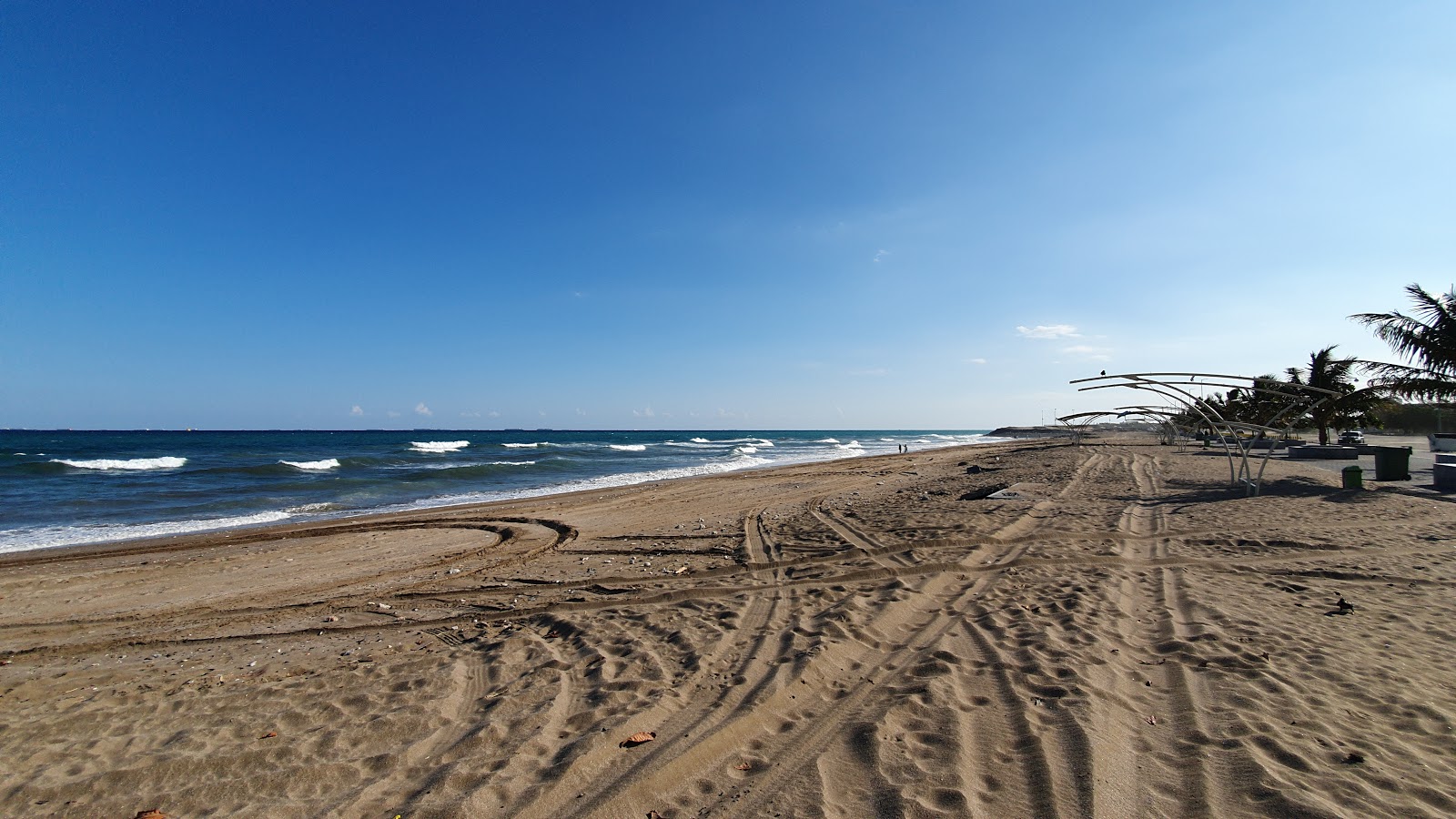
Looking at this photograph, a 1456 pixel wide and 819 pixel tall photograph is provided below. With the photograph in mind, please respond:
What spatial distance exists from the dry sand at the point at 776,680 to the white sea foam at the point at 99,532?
12.1 ft

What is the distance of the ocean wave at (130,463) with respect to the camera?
93.9 ft

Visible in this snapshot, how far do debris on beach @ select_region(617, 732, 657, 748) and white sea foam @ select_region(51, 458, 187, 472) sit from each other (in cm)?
3596

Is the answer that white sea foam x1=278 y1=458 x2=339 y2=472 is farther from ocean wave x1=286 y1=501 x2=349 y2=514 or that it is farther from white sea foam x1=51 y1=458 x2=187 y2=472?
ocean wave x1=286 y1=501 x2=349 y2=514

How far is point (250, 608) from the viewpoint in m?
6.88

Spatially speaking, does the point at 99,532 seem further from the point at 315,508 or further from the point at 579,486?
the point at 579,486

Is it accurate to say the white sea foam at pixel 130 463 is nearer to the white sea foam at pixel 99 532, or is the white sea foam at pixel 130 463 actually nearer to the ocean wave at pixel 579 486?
the white sea foam at pixel 99 532

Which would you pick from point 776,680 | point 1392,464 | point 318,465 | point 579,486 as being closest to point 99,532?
point 579,486

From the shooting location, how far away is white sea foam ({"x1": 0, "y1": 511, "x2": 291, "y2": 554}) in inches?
453

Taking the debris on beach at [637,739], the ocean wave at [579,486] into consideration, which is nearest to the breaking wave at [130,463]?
the ocean wave at [579,486]

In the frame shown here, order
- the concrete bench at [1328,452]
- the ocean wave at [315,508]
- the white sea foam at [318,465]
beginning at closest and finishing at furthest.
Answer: the ocean wave at [315,508]
the concrete bench at [1328,452]
the white sea foam at [318,465]

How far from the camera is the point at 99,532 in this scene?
1252 centimetres

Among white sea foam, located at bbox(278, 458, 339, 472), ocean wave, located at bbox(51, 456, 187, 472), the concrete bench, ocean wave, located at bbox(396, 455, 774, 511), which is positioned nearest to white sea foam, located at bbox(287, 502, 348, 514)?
ocean wave, located at bbox(396, 455, 774, 511)

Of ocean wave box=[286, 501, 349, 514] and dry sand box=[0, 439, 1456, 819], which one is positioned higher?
dry sand box=[0, 439, 1456, 819]

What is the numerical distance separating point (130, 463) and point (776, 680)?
41.2 meters
